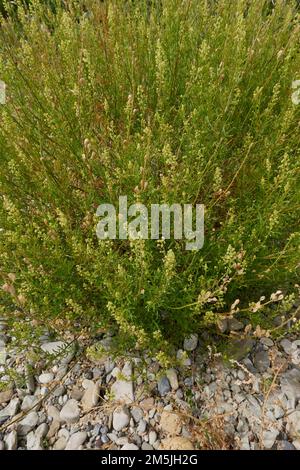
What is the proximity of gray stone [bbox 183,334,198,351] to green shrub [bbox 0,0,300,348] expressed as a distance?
0.07 m

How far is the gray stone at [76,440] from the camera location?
5.57 ft

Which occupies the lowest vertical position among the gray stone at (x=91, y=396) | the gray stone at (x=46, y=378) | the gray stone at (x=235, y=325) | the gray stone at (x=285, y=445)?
the gray stone at (x=285, y=445)

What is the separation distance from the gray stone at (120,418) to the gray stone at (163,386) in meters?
0.18

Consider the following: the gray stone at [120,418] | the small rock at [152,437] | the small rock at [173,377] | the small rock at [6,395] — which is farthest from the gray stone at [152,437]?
the small rock at [6,395]

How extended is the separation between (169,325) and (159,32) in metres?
1.98

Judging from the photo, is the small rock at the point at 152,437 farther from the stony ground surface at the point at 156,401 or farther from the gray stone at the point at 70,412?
the gray stone at the point at 70,412

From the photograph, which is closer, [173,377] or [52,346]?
[173,377]

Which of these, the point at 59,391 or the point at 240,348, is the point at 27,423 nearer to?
the point at 59,391

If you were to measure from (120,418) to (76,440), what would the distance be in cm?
20

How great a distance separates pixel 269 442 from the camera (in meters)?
1.68

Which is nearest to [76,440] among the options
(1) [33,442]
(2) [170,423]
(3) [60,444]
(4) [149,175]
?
(3) [60,444]

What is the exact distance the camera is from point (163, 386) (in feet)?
6.08

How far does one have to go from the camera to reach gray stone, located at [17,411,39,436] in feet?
5.83

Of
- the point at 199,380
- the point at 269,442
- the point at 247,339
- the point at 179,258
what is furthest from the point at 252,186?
the point at 269,442
